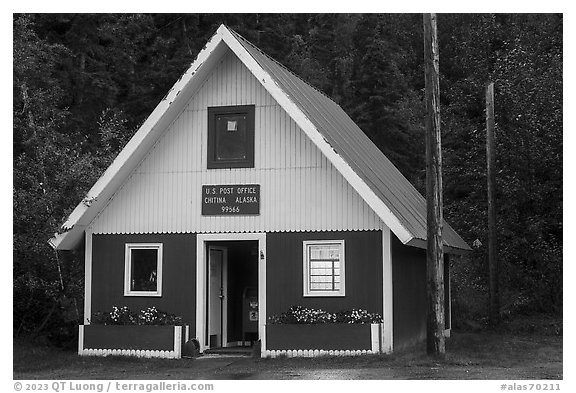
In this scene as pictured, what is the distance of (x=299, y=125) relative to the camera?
18.1m

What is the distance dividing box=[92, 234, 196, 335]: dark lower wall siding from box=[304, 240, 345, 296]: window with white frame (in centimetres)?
245

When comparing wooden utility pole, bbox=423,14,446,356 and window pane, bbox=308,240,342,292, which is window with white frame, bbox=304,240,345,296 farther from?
wooden utility pole, bbox=423,14,446,356

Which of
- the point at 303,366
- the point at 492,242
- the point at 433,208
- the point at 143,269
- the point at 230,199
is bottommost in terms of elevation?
the point at 303,366

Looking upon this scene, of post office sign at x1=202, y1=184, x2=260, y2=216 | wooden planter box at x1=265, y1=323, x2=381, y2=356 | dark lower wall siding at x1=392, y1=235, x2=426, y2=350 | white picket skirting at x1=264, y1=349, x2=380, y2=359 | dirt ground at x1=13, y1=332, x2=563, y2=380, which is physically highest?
post office sign at x1=202, y1=184, x2=260, y2=216

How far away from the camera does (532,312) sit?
2892 cm

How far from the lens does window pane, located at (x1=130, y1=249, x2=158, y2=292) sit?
1969cm

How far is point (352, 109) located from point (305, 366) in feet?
86.0

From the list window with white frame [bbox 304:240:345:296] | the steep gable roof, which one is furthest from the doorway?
the steep gable roof

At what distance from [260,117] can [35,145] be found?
9219mm

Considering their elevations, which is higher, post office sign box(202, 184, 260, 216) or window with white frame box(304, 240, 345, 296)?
post office sign box(202, 184, 260, 216)

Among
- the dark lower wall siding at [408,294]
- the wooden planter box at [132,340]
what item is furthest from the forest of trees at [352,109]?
the dark lower wall siding at [408,294]

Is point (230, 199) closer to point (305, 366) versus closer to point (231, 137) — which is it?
point (231, 137)

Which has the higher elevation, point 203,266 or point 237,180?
point 237,180

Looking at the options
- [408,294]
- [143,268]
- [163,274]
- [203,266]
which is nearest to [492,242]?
[408,294]
